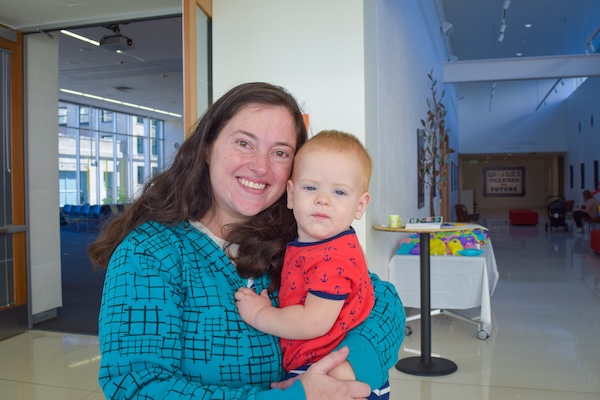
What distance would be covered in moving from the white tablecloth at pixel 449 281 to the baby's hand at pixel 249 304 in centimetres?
435

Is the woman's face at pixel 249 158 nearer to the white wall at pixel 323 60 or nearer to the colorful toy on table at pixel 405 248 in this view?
the white wall at pixel 323 60

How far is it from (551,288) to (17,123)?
695 centimetres

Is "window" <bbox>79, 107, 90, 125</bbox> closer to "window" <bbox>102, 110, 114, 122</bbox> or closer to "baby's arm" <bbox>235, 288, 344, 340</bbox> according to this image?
"window" <bbox>102, 110, 114, 122</bbox>

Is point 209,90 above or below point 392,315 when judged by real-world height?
above

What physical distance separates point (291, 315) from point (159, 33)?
973cm

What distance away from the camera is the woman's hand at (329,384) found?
3.31 feet

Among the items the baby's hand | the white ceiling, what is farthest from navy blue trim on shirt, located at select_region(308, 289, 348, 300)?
the white ceiling

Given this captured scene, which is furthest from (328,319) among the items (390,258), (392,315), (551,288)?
(551,288)

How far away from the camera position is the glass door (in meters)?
5.32

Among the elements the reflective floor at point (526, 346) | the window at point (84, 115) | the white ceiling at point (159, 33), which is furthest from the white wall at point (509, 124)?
the reflective floor at point (526, 346)

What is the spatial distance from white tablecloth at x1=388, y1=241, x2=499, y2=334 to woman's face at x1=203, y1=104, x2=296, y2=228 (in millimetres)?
4286

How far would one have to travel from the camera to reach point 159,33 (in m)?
9.95

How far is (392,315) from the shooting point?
1.35 m

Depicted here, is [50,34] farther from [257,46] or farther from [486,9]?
[486,9]
